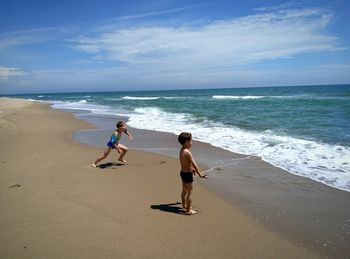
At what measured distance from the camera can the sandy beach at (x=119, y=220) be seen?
364cm

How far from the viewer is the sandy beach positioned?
3641mm

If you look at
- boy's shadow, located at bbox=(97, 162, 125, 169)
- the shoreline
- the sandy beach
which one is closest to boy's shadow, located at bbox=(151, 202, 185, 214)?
the sandy beach

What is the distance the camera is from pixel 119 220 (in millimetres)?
4414

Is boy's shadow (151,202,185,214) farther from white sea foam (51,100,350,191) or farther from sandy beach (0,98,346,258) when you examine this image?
white sea foam (51,100,350,191)

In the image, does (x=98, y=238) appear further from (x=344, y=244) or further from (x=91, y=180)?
(x=344, y=244)

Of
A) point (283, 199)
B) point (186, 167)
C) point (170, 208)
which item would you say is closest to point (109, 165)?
point (170, 208)

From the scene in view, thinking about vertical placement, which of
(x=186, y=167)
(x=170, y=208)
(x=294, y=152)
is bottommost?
(x=170, y=208)

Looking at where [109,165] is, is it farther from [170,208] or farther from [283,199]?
[283,199]

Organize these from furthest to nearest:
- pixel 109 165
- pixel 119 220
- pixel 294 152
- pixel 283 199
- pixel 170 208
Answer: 1. pixel 294 152
2. pixel 109 165
3. pixel 283 199
4. pixel 170 208
5. pixel 119 220

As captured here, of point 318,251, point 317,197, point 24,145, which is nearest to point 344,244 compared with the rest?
point 318,251

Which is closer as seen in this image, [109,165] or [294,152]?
[109,165]

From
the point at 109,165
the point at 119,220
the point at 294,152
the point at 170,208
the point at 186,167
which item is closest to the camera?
the point at 119,220

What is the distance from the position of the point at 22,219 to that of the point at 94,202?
43.0 inches

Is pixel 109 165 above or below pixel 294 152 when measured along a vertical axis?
below
